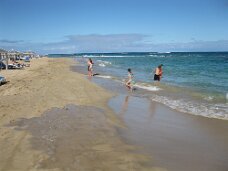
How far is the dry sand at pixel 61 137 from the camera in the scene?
21.0 feet

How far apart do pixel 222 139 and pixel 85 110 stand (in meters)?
5.22

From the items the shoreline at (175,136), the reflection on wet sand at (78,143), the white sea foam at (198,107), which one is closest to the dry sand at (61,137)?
the reflection on wet sand at (78,143)

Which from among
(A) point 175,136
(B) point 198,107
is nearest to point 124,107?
(B) point 198,107

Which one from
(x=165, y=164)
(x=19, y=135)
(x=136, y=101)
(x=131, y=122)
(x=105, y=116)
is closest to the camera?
(x=165, y=164)

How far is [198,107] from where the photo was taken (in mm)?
13258

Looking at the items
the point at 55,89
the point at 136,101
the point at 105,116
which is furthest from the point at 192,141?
the point at 55,89

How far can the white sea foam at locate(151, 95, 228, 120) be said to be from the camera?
1181 cm

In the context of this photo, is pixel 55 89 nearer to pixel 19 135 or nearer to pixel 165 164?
pixel 19 135

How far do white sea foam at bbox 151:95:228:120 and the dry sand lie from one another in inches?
121

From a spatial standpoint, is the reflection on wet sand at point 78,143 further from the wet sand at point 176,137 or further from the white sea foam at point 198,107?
the white sea foam at point 198,107

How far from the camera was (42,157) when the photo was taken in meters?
6.66

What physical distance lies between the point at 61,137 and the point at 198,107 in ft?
23.4

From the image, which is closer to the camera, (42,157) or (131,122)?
(42,157)

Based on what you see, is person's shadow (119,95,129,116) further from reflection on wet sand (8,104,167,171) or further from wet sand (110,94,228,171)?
reflection on wet sand (8,104,167,171)
